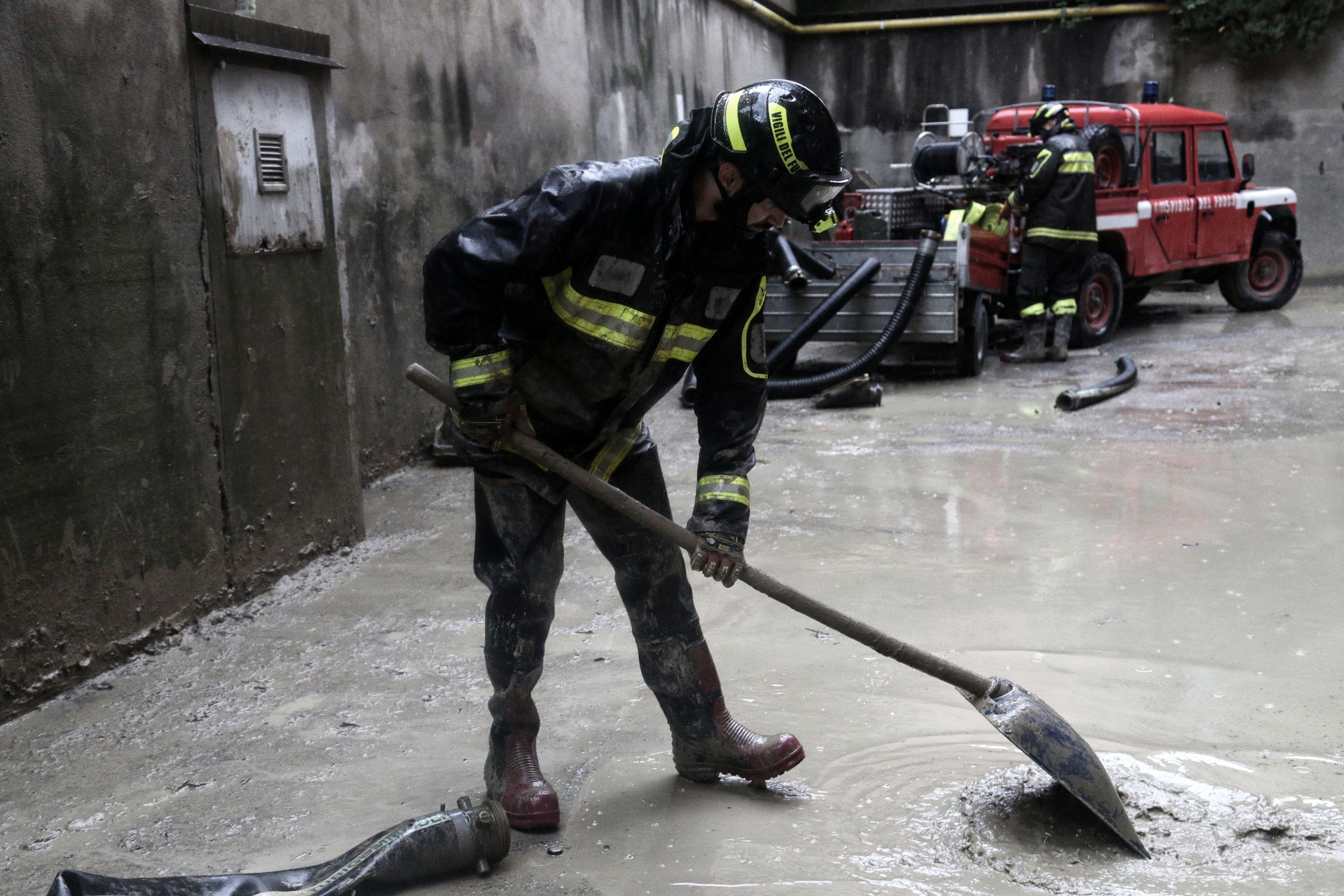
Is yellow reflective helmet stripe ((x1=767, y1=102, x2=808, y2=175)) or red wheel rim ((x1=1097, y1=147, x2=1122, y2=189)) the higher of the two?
red wheel rim ((x1=1097, y1=147, x2=1122, y2=189))

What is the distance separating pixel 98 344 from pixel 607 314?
1831mm

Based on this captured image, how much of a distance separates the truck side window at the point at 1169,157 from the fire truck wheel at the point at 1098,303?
2.90 ft

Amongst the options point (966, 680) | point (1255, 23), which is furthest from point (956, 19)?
point (966, 680)

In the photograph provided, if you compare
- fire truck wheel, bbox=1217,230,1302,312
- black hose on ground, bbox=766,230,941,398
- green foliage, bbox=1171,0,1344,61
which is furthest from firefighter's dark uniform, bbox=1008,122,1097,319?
green foliage, bbox=1171,0,1344,61

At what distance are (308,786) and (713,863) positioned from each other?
1.04 m

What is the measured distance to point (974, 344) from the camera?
28.4ft

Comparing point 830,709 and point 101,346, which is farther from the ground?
point 101,346

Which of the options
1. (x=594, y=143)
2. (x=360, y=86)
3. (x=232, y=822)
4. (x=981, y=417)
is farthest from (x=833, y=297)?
(x=232, y=822)

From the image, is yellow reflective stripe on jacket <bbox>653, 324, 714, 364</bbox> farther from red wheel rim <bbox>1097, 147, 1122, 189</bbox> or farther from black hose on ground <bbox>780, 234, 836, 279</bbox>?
red wheel rim <bbox>1097, 147, 1122, 189</bbox>

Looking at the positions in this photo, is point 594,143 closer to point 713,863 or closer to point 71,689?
point 71,689

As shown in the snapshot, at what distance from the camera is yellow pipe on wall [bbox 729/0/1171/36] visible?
46.6 feet

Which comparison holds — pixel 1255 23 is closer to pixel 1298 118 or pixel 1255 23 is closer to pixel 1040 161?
pixel 1298 118

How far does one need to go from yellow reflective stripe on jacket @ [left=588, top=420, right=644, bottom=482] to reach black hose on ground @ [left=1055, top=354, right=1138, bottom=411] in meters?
5.18

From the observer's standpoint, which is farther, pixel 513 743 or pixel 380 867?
pixel 513 743
